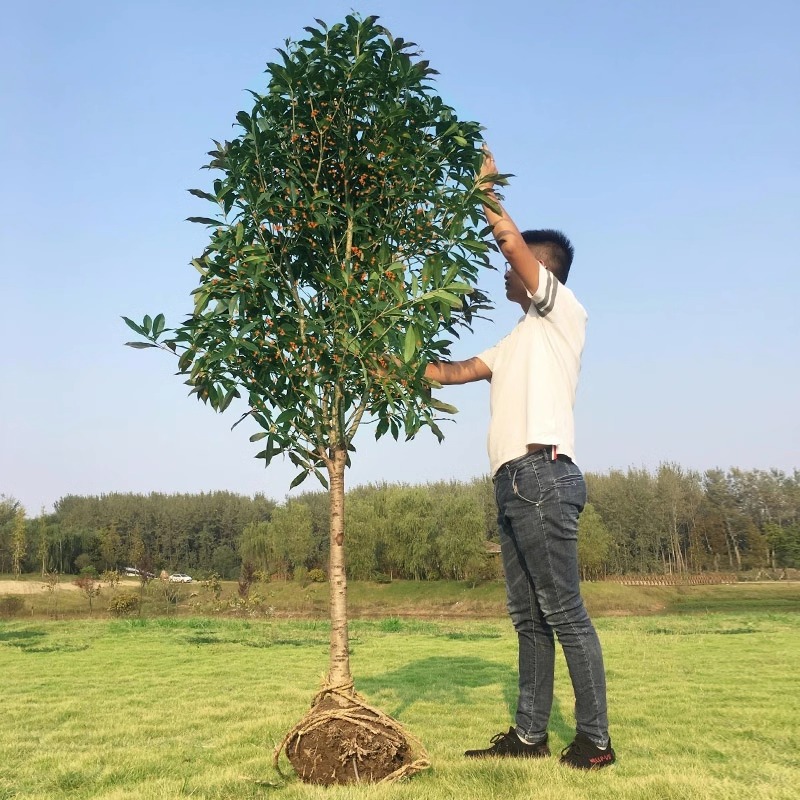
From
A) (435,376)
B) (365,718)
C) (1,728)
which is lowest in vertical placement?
(1,728)

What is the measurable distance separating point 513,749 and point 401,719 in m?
2.29

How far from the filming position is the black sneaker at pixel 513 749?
4215 millimetres

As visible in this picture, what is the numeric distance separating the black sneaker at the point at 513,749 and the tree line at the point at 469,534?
6353cm

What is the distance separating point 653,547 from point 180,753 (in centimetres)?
9101

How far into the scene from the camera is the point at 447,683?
29.3 feet

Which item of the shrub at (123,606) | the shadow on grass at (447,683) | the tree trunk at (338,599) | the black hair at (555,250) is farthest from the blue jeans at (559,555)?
the shrub at (123,606)

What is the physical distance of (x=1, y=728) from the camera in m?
6.39

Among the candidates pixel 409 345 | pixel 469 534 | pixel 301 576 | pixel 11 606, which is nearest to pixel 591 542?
pixel 469 534

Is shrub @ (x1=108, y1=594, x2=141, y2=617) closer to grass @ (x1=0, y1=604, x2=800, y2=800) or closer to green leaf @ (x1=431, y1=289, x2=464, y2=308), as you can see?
grass @ (x1=0, y1=604, x2=800, y2=800)

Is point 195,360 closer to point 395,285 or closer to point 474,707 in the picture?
point 395,285

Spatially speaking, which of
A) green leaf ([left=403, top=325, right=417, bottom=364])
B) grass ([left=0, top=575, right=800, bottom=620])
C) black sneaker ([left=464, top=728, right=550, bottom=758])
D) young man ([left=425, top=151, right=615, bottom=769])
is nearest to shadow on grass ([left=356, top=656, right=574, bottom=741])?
black sneaker ([left=464, top=728, right=550, bottom=758])

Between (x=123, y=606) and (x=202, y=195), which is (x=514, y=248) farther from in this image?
(x=123, y=606)

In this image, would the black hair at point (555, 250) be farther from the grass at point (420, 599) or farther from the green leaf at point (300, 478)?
the grass at point (420, 599)

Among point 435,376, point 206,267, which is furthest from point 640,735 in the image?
point 206,267
